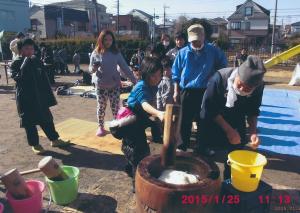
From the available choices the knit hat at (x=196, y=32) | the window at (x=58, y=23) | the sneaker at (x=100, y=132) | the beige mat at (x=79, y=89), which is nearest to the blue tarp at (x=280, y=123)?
the knit hat at (x=196, y=32)

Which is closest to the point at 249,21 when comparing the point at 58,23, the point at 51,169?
the point at 58,23

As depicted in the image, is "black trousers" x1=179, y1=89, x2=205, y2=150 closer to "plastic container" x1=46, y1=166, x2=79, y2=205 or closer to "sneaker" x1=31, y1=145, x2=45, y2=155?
"plastic container" x1=46, y1=166, x2=79, y2=205

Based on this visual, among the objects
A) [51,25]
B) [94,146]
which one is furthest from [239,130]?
[51,25]

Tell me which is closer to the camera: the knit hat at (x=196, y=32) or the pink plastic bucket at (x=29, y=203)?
the pink plastic bucket at (x=29, y=203)

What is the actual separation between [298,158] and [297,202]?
5.08 feet

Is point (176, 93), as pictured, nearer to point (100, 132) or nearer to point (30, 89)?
point (100, 132)

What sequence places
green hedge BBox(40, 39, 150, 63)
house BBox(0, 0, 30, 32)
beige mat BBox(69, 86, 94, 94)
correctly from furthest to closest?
house BBox(0, 0, 30, 32), green hedge BBox(40, 39, 150, 63), beige mat BBox(69, 86, 94, 94)

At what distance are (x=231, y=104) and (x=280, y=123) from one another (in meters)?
4.24

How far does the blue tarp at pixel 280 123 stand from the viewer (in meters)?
5.09

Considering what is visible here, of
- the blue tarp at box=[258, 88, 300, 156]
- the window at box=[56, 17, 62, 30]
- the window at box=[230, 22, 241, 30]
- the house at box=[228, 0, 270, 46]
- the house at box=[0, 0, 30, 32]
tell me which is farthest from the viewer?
the window at box=[230, 22, 241, 30]

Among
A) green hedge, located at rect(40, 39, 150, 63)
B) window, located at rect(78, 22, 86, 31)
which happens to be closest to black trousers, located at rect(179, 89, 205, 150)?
green hedge, located at rect(40, 39, 150, 63)

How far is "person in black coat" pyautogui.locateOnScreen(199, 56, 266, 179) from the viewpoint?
255 centimetres

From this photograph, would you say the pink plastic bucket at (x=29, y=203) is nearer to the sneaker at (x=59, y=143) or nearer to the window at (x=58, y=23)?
the sneaker at (x=59, y=143)

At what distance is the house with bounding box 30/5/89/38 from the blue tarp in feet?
134
